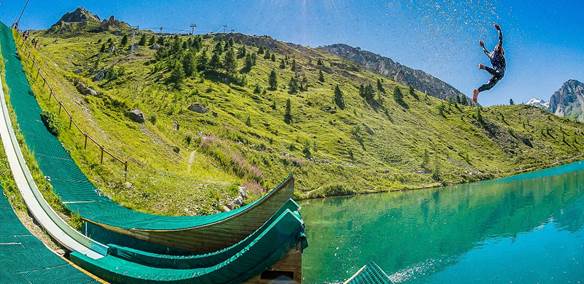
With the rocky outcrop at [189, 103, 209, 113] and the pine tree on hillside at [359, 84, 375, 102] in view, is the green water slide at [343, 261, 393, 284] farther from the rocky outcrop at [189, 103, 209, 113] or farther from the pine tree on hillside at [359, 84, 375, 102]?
the pine tree on hillside at [359, 84, 375, 102]

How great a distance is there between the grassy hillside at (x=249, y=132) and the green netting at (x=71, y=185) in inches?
95.7

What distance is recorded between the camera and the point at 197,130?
3000 inches

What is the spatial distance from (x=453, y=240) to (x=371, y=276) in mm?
34057

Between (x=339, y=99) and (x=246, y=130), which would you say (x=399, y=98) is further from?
(x=246, y=130)

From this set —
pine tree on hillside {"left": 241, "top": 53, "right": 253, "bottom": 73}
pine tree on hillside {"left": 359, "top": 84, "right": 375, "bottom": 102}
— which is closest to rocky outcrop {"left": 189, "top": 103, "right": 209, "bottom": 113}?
pine tree on hillside {"left": 241, "top": 53, "right": 253, "bottom": 73}

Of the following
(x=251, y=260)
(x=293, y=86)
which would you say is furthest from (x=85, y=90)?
(x=293, y=86)

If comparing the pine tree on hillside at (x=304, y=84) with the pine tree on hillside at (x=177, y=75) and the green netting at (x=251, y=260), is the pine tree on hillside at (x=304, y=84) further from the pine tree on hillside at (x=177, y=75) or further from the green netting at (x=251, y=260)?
the green netting at (x=251, y=260)

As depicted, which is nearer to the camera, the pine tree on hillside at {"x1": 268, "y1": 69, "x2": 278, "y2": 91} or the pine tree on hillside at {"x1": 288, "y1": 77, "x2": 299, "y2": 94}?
the pine tree on hillside at {"x1": 268, "y1": 69, "x2": 278, "y2": 91}

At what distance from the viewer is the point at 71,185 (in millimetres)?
22938

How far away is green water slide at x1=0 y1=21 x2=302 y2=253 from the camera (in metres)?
15.2

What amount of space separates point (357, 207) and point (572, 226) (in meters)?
27.5

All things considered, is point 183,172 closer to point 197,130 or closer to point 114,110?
point 114,110

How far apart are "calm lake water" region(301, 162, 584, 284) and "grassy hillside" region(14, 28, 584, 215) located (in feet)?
34.5

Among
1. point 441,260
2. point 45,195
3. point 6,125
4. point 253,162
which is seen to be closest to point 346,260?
point 441,260
